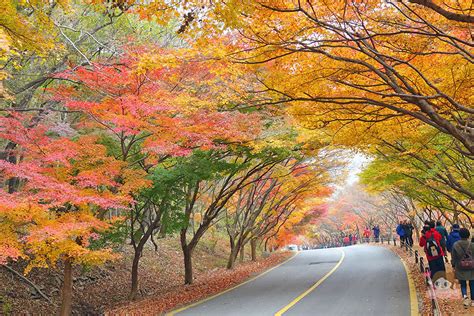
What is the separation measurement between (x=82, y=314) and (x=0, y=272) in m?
3.44

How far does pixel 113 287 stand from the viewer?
18.8 meters

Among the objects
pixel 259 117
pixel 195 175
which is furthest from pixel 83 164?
pixel 259 117

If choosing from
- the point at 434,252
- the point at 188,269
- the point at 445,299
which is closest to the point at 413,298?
the point at 445,299

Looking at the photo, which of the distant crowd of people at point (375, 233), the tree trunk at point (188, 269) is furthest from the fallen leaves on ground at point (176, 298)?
the distant crowd of people at point (375, 233)

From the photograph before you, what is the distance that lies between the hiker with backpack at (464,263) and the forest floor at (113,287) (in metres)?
7.67

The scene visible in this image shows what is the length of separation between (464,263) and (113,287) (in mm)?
A: 15227

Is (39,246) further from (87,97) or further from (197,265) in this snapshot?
(197,265)

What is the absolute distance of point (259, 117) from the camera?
48.4ft

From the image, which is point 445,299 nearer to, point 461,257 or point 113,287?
point 461,257

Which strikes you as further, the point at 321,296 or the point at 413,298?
the point at 321,296

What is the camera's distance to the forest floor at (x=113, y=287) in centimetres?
1342

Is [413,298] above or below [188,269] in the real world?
below

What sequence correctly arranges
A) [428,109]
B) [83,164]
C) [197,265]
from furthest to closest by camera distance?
[197,265] → [83,164] → [428,109]

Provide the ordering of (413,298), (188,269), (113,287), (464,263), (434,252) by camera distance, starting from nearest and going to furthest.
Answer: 1. (464,263)
2. (413,298)
3. (434,252)
4. (188,269)
5. (113,287)
